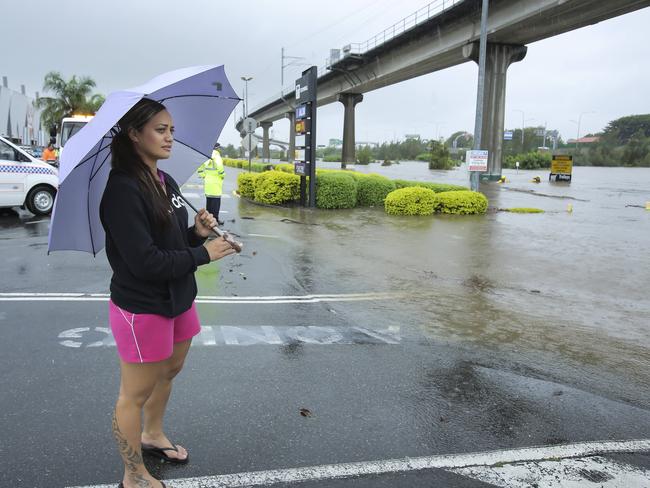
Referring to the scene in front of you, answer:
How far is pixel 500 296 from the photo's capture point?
6625mm

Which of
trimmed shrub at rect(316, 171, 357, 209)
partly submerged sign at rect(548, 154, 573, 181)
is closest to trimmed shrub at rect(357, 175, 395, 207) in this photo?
trimmed shrub at rect(316, 171, 357, 209)

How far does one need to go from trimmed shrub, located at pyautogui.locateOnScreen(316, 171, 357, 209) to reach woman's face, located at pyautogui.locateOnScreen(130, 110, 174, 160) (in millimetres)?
13140

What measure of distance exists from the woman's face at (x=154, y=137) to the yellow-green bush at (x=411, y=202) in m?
12.4

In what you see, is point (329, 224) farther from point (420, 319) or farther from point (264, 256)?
point (420, 319)

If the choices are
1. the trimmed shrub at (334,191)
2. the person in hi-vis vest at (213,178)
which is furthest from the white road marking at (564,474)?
the trimmed shrub at (334,191)

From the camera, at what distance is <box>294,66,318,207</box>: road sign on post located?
15.1 m

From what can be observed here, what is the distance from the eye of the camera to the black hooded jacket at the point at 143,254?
211cm

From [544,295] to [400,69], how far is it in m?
40.1

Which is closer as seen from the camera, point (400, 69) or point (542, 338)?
point (542, 338)

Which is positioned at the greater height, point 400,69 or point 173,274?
point 400,69

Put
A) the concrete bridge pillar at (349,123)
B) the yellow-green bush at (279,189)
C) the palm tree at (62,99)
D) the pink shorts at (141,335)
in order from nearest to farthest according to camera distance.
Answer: the pink shorts at (141,335)
the yellow-green bush at (279,189)
the palm tree at (62,99)
the concrete bridge pillar at (349,123)

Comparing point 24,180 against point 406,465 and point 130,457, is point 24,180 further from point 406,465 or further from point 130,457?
point 406,465

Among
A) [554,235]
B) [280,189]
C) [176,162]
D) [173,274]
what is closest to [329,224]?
[280,189]

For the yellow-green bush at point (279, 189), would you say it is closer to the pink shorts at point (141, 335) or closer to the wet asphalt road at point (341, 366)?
the wet asphalt road at point (341, 366)
